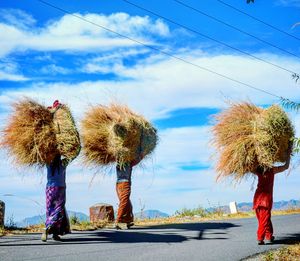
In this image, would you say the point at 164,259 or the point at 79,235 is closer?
the point at 164,259

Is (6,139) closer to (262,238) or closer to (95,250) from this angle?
(95,250)

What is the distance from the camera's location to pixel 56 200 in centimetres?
1034

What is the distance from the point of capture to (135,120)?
13750 mm

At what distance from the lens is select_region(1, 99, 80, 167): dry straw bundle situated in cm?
1037

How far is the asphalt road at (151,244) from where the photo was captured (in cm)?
831

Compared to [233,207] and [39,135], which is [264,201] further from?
[233,207]

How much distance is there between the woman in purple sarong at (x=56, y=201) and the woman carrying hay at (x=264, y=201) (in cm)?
389

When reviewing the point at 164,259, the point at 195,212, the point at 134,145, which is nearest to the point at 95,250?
the point at 164,259

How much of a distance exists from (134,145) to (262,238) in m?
5.13

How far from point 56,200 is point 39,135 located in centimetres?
138

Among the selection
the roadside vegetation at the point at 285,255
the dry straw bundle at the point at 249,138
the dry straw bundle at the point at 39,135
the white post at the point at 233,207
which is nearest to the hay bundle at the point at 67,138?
the dry straw bundle at the point at 39,135

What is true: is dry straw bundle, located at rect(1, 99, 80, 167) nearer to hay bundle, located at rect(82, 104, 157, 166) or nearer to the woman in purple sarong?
the woman in purple sarong

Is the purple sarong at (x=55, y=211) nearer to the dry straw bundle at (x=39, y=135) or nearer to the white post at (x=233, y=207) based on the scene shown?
the dry straw bundle at (x=39, y=135)

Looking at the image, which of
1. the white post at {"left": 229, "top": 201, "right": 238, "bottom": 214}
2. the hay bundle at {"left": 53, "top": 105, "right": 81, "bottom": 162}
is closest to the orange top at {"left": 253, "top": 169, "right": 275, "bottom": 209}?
the hay bundle at {"left": 53, "top": 105, "right": 81, "bottom": 162}
